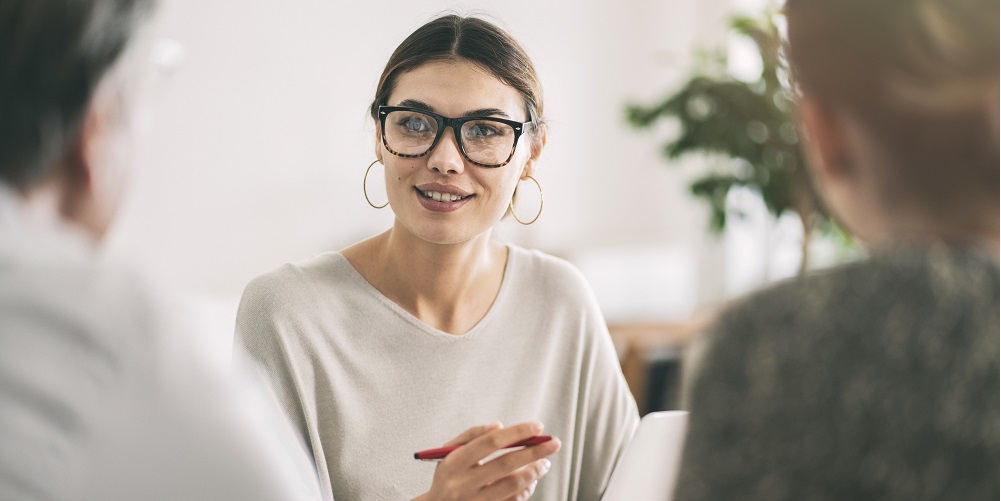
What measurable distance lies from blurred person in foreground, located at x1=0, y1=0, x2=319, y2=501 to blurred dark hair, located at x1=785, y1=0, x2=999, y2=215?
1.62 feet

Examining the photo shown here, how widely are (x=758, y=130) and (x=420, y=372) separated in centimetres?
214

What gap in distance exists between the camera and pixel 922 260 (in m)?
0.64

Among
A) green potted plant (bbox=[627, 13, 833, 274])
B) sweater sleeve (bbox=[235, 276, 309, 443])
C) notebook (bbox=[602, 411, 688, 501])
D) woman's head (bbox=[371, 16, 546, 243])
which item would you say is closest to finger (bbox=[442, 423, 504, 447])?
notebook (bbox=[602, 411, 688, 501])

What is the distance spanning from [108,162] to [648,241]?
15.9 feet

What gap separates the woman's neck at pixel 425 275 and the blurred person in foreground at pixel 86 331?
87 cm

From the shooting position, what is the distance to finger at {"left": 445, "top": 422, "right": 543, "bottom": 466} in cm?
121

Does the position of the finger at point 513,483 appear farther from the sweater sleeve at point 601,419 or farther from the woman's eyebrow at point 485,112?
the woman's eyebrow at point 485,112

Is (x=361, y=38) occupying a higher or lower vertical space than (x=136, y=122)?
higher

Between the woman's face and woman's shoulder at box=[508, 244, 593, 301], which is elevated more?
the woman's face

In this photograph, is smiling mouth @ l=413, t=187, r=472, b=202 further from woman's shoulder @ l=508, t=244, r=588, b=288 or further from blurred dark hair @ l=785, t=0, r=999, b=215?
blurred dark hair @ l=785, t=0, r=999, b=215

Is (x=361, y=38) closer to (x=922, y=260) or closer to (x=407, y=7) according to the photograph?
(x=407, y=7)

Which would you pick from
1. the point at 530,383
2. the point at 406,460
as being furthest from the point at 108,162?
the point at 530,383

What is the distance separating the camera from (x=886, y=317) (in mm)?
625

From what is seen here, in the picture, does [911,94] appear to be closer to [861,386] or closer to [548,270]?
[861,386]
